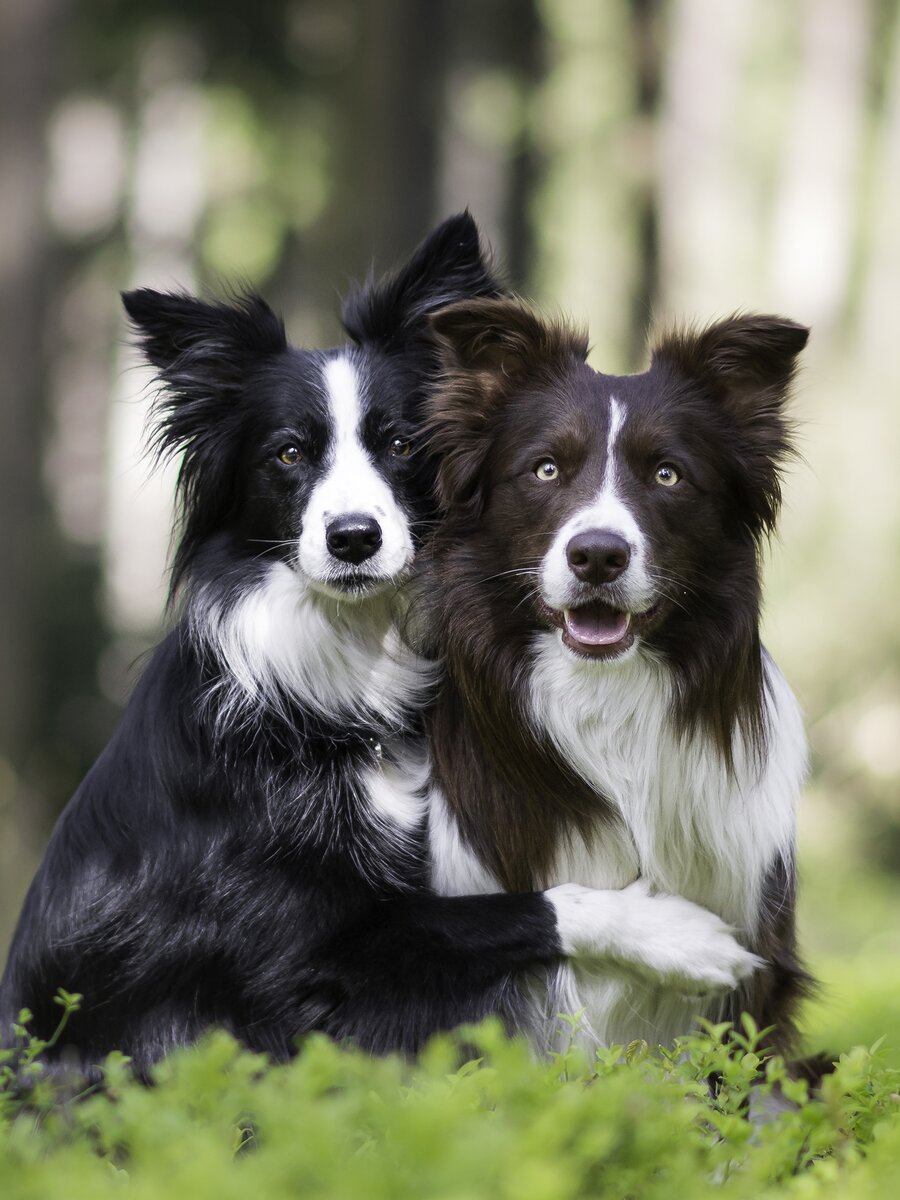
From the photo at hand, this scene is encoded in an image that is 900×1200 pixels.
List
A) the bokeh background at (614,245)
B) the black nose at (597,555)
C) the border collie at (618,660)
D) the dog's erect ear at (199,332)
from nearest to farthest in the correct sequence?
the black nose at (597,555) → the border collie at (618,660) → the dog's erect ear at (199,332) → the bokeh background at (614,245)

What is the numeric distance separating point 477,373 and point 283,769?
1.32 metres

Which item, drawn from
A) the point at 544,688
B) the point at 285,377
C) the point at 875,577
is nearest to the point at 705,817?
the point at 544,688

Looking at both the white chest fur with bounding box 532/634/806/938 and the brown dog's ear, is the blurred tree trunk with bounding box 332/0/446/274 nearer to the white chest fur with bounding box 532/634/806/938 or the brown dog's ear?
the brown dog's ear

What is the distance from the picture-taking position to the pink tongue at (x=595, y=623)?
158 inches

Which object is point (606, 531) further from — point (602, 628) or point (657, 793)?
point (657, 793)

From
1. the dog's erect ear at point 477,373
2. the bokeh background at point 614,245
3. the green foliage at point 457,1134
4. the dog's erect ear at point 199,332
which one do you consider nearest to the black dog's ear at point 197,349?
the dog's erect ear at point 199,332

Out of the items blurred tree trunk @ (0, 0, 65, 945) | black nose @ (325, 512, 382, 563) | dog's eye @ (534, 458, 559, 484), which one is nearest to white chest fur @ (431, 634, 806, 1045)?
dog's eye @ (534, 458, 559, 484)

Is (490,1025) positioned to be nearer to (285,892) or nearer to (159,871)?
(285,892)

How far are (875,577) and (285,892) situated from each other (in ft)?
28.4

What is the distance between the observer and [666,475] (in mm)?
4098

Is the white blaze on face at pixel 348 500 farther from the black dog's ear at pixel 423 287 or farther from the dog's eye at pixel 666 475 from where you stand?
the dog's eye at pixel 666 475

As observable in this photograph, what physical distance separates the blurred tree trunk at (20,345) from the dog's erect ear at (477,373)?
26.4 ft

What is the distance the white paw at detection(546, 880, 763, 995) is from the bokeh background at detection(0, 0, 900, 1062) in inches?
84.9

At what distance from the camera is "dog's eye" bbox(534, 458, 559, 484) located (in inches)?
162
